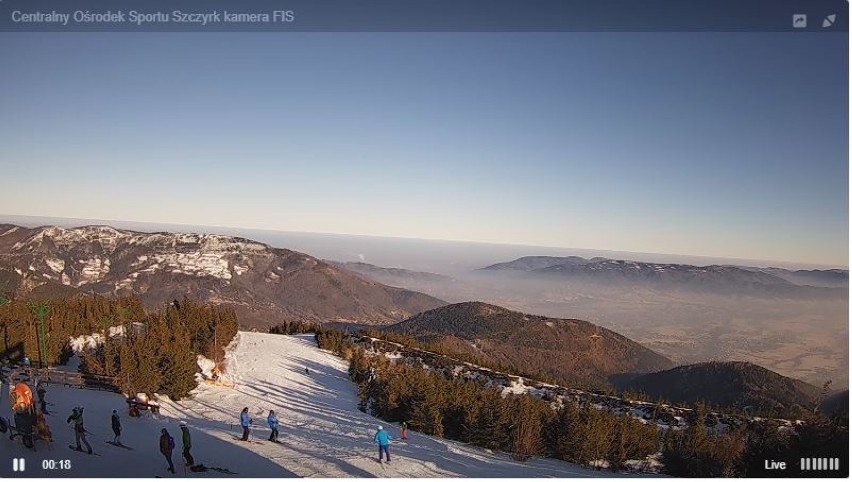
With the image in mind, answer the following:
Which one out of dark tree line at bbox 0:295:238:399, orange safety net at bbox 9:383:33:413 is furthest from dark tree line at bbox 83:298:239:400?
orange safety net at bbox 9:383:33:413

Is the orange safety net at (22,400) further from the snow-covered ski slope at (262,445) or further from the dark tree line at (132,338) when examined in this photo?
the dark tree line at (132,338)

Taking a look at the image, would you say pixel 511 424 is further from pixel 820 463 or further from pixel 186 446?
pixel 186 446

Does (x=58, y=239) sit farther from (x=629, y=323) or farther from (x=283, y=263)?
(x=629, y=323)

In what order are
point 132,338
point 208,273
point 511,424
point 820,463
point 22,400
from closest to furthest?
point 820,463 → point 22,400 → point 511,424 → point 132,338 → point 208,273

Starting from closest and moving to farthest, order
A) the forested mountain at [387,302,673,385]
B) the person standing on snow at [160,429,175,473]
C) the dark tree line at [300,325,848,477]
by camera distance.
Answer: the person standing on snow at [160,429,175,473] < the dark tree line at [300,325,848,477] < the forested mountain at [387,302,673,385]

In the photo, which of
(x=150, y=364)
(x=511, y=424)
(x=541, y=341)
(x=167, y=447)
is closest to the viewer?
(x=167, y=447)

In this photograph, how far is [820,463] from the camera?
5.48m

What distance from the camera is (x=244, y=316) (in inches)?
3819

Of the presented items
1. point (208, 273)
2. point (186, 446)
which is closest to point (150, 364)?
point (186, 446)

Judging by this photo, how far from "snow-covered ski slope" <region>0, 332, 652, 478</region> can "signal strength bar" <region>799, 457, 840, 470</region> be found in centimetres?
316

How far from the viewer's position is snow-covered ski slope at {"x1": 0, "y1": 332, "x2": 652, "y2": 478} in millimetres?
5879

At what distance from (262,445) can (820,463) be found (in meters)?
7.98

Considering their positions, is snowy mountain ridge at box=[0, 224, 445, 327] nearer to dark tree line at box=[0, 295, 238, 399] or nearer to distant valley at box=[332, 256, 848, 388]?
distant valley at box=[332, 256, 848, 388]

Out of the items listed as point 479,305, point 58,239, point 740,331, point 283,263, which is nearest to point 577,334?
point 479,305
